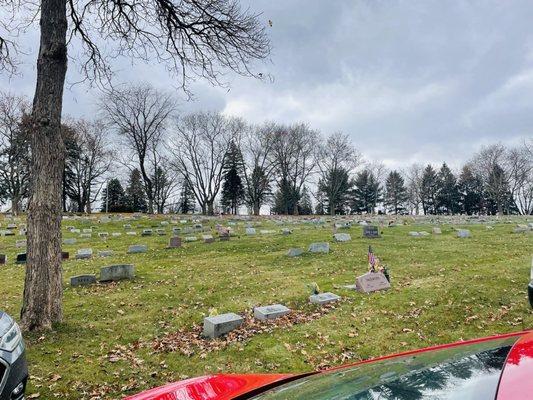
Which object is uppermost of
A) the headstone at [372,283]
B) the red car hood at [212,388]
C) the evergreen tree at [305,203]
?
the evergreen tree at [305,203]

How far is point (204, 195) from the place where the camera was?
47.8 m

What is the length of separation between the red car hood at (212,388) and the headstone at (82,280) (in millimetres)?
8759

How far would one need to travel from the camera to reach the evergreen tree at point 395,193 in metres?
75.1

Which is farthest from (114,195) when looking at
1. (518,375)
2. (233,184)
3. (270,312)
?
(518,375)

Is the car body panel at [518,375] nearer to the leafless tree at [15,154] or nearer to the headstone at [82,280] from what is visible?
the headstone at [82,280]

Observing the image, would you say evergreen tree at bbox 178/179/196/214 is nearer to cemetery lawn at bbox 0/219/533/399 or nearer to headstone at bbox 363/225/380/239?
headstone at bbox 363/225/380/239

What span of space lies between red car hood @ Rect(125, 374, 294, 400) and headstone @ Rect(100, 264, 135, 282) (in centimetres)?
883

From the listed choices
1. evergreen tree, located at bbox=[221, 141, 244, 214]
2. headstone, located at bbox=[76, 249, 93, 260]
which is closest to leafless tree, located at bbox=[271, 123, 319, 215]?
evergreen tree, located at bbox=[221, 141, 244, 214]

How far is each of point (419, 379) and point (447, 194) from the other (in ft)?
246

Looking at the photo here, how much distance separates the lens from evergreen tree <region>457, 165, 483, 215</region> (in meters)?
68.1

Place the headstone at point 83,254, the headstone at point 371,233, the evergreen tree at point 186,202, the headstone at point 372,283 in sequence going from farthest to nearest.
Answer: the evergreen tree at point 186,202 < the headstone at point 371,233 < the headstone at point 83,254 < the headstone at point 372,283

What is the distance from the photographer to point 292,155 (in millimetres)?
53312

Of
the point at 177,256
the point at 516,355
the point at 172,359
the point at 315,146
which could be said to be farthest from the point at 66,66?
the point at 315,146

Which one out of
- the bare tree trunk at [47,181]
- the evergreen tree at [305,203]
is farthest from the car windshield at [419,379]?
the evergreen tree at [305,203]
